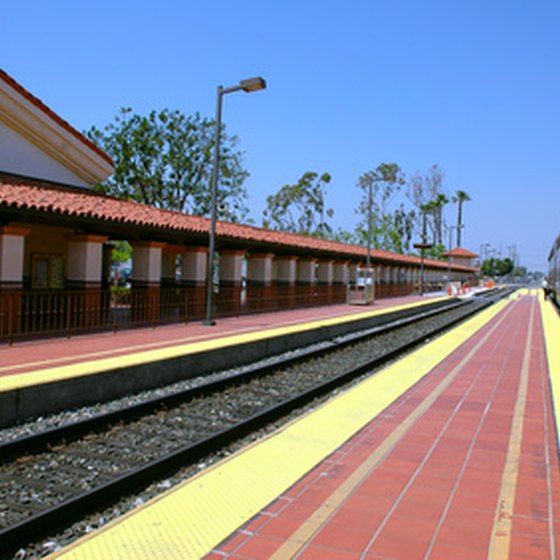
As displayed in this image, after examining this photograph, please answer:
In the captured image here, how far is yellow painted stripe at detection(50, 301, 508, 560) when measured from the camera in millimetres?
3652

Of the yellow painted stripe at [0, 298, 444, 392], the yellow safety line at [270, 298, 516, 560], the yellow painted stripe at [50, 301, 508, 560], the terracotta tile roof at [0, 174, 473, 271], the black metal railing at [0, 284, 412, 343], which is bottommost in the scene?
the yellow painted stripe at [50, 301, 508, 560]

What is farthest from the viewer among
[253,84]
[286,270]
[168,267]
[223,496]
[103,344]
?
[286,270]

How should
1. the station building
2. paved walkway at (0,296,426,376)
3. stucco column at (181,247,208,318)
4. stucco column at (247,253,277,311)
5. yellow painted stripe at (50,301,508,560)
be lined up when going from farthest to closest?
stucco column at (247,253,277,311) → stucco column at (181,247,208,318) → the station building → paved walkway at (0,296,426,376) → yellow painted stripe at (50,301,508,560)

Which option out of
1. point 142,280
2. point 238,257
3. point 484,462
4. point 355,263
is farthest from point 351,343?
point 355,263

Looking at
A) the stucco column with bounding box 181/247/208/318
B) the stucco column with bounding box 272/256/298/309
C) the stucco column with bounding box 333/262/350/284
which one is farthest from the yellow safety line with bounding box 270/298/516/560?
the stucco column with bounding box 333/262/350/284

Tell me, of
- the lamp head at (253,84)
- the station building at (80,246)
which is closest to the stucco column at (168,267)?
the station building at (80,246)

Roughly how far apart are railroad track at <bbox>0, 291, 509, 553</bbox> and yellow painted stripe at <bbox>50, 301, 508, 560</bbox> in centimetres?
50

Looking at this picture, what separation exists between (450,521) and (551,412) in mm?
4195

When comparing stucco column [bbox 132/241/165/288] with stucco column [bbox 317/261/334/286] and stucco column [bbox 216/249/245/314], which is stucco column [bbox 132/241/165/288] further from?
stucco column [bbox 317/261/334/286]

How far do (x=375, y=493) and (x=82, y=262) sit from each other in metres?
12.2

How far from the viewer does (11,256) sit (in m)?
12.6

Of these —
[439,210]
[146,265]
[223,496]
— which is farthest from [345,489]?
[439,210]

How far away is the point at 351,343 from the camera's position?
50.9 feet

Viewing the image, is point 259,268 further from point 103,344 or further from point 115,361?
point 115,361
